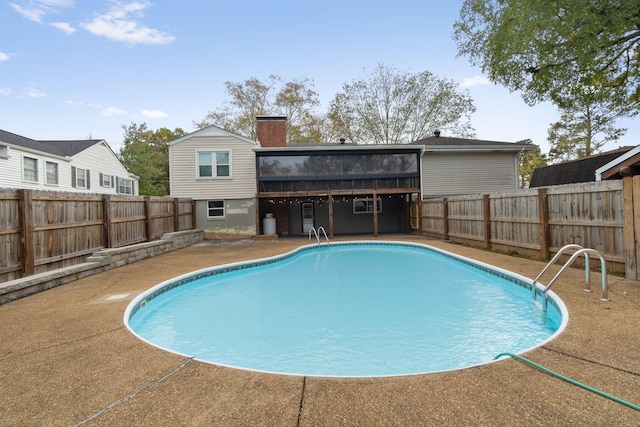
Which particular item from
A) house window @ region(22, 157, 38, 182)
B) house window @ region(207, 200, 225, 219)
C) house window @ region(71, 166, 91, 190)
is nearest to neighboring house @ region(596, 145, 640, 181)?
house window @ region(207, 200, 225, 219)

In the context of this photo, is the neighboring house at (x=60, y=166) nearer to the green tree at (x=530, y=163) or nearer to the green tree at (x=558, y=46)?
the green tree at (x=558, y=46)

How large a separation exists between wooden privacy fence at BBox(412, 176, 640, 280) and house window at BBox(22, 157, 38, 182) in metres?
18.3

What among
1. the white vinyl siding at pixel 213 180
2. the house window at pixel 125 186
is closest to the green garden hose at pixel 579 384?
the white vinyl siding at pixel 213 180

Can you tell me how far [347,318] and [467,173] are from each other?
14.5 metres

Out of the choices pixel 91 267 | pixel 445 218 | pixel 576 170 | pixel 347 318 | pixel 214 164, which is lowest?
pixel 347 318

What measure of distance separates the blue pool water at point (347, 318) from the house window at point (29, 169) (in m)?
12.6

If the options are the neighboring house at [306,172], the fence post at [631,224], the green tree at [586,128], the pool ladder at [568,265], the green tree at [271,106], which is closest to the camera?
the pool ladder at [568,265]

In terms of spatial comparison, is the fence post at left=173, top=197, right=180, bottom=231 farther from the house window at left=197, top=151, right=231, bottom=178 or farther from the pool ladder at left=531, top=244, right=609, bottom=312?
the pool ladder at left=531, top=244, right=609, bottom=312

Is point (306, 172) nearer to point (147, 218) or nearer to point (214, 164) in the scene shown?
point (214, 164)

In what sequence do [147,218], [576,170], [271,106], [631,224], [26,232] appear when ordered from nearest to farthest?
[631,224] < [26,232] < [147,218] < [576,170] < [271,106]

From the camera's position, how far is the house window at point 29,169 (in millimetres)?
14695

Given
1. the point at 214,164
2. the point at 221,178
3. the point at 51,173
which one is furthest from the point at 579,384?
the point at 51,173

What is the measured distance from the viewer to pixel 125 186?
23547mm

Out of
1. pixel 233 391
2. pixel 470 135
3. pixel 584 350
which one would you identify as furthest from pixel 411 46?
pixel 233 391
